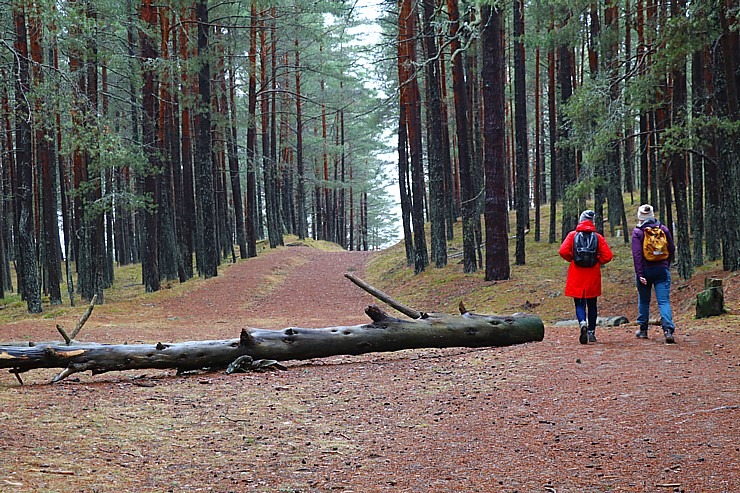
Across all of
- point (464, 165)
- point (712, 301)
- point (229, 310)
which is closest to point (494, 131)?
point (464, 165)

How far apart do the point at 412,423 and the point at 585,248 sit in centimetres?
446

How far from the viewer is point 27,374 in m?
9.45

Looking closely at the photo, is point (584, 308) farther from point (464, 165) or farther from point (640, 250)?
point (464, 165)

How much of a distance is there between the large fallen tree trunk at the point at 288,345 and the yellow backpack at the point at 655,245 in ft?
6.35

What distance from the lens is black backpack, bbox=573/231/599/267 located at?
945 cm

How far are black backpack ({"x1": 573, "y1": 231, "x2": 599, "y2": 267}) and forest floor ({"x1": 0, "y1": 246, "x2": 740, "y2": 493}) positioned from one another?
1.18m

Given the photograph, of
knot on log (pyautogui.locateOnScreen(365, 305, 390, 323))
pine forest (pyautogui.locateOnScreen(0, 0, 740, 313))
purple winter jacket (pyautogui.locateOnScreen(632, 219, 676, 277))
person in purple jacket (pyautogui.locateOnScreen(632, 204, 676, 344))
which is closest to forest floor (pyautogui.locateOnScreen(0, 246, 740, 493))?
person in purple jacket (pyautogui.locateOnScreen(632, 204, 676, 344))

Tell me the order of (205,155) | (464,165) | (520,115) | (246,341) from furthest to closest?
(205,155)
(520,115)
(464,165)
(246,341)

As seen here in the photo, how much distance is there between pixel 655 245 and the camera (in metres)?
9.02

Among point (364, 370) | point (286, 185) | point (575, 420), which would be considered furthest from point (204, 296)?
point (286, 185)

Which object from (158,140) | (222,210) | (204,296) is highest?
(158,140)

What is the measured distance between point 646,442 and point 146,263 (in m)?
20.3

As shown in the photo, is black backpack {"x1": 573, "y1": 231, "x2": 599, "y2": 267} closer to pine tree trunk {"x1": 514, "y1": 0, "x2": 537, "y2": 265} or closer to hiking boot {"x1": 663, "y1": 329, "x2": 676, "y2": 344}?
hiking boot {"x1": 663, "y1": 329, "x2": 676, "y2": 344}

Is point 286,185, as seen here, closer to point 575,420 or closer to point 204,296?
point 204,296
